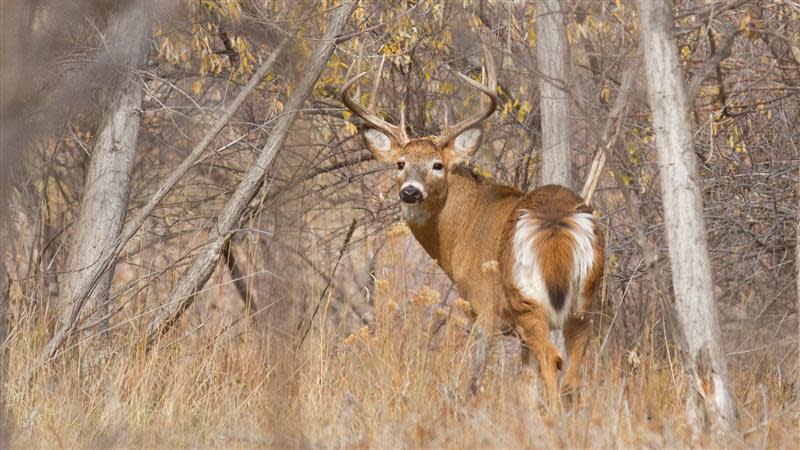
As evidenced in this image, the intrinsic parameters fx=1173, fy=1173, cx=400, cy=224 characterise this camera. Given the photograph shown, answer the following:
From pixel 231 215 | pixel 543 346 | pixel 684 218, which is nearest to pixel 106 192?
pixel 231 215

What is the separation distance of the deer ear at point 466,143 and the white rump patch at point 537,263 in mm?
1766

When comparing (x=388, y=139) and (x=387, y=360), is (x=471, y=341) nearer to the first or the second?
(x=387, y=360)

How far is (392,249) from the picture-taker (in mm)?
6355

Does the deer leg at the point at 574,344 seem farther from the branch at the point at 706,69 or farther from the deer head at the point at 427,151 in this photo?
the branch at the point at 706,69

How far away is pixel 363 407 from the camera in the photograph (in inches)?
217

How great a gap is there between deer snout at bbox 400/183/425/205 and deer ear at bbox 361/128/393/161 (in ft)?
2.37

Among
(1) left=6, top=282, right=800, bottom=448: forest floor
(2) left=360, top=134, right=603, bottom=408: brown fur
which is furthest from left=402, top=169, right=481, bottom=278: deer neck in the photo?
(1) left=6, top=282, right=800, bottom=448: forest floor

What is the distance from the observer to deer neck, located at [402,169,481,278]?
773 cm

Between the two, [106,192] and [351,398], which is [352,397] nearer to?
[351,398]

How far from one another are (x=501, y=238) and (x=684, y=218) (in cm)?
223

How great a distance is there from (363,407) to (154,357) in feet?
4.87

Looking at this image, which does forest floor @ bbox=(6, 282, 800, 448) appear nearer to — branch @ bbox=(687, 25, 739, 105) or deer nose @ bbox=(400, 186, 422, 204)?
deer nose @ bbox=(400, 186, 422, 204)

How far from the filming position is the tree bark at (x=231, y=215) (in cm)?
692

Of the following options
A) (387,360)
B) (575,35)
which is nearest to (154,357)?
(387,360)
